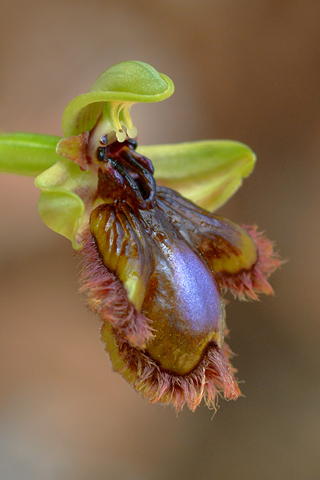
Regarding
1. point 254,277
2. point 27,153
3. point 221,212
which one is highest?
point 221,212

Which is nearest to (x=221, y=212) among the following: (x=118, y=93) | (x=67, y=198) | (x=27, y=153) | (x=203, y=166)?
(x=203, y=166)

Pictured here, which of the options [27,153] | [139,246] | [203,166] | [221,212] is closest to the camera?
[139,246]

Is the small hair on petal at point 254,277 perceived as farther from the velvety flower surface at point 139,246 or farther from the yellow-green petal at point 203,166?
the yellow-green petal at point 203,166

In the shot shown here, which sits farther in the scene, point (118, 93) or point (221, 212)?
point (221, 212)

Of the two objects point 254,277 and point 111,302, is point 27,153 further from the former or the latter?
point 254,277

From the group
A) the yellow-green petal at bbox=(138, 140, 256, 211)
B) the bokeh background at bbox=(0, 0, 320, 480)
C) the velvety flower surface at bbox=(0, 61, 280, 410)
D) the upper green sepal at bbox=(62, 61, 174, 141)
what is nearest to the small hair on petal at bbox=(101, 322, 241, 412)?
the velvety flower surface at bbox=(0, 61, 280, 410)

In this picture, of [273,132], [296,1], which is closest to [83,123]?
[273,132]

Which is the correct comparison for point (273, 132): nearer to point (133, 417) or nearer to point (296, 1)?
point (296, 1)

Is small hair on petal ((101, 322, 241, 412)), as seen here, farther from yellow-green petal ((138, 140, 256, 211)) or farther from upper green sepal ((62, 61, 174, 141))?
yellow-green petal ((138, 140, 256, 211))
